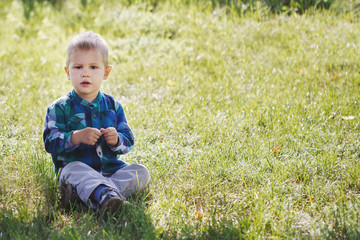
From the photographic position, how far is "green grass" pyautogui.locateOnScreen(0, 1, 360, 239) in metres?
2.34

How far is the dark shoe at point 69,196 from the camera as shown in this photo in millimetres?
2451

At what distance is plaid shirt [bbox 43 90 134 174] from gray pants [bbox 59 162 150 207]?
0.11m

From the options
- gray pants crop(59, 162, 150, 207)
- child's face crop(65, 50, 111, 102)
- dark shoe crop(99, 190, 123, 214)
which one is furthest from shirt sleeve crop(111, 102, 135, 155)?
dark shoe crop(99, 190, 123, 214)

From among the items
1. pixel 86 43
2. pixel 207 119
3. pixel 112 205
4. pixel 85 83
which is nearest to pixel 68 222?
pixel 112 205

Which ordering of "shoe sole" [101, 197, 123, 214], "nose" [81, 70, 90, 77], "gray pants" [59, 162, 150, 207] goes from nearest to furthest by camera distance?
"shoe sole" [101, 197, 123, 214] < "gray pants" [59, 162, 150, 207] < "nose" [81, 70, 90, 77]

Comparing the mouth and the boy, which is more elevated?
the mouth

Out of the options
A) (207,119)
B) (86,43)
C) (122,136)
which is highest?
(86,43)

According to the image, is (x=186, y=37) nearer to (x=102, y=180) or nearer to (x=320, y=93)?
(x=320, y=93)

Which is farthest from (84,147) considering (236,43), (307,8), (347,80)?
(307,8)

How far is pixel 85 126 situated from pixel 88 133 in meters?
0.25

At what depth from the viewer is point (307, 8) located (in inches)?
248

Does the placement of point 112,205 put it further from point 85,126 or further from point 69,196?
point 85,126

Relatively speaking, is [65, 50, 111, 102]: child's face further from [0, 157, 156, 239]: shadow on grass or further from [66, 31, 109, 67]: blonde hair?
[0, 157, 156, 239]: shadow on grass

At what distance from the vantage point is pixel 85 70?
268 centimetres
